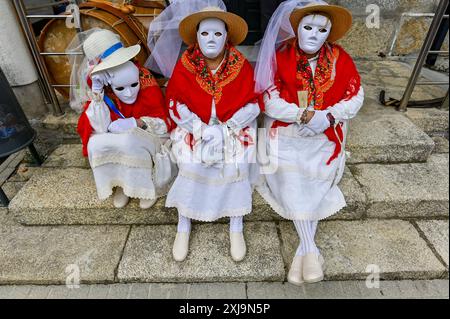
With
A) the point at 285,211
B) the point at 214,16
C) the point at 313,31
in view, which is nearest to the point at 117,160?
the point at 214,16

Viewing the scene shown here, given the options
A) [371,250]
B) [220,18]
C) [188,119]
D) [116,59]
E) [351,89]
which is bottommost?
[371,250]

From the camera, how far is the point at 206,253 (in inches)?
80.8

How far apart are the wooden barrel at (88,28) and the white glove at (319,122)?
143 centimetres

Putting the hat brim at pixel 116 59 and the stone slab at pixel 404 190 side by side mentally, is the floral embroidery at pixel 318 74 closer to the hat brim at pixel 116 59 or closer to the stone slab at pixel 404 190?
the stone slab at pixel 404 190

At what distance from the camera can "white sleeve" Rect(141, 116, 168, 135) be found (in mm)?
2018

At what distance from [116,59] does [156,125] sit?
1.58ft

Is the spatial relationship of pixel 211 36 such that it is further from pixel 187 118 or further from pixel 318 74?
pixel 318 74

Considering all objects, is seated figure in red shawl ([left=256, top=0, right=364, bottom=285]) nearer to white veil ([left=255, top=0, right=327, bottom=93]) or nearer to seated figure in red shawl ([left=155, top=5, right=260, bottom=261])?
white veil ([left=255, top=0, right=327, bottom=93])

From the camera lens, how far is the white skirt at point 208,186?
192cm

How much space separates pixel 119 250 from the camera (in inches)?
82.0

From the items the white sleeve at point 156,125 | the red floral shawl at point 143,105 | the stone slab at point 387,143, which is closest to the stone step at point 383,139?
the stone slab at point 387,143

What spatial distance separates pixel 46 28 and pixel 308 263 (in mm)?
2771

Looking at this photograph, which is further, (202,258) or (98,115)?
(202,258)
